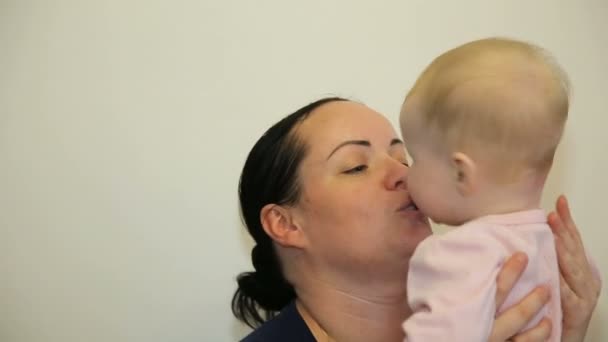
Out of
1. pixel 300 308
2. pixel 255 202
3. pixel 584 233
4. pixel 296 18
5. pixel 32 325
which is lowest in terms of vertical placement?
pixel 584 233

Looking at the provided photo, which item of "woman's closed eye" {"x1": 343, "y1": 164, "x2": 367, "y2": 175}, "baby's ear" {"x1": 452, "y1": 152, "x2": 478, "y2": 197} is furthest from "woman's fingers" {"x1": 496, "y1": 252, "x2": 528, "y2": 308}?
"woman's closed eye" {"x1": 343, "y1": 164, "x2": 367, "y2": 175}

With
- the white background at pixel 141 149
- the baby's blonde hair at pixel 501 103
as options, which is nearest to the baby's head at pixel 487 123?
the baby's blonde hair at pixel 501 103

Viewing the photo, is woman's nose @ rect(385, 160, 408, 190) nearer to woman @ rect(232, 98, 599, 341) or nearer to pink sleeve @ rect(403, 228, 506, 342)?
woman @ rect(232, 98, 599, 341)

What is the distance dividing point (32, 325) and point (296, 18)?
42.0 inches

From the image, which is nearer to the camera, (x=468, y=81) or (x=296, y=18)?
(x=468, y=81)

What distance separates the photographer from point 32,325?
1.63m

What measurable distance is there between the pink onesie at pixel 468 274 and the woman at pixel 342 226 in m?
0.26

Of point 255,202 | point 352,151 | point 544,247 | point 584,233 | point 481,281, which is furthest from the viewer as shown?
point 584,233

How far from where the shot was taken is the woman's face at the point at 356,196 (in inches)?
46.8

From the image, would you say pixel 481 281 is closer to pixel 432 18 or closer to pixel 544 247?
pixel 544 247

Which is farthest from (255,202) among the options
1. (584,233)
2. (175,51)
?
(584,233)

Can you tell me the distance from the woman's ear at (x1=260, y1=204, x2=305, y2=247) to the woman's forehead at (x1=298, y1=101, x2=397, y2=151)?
0.16 meters

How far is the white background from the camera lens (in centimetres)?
163

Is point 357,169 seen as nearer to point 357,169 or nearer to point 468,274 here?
point 357,169
